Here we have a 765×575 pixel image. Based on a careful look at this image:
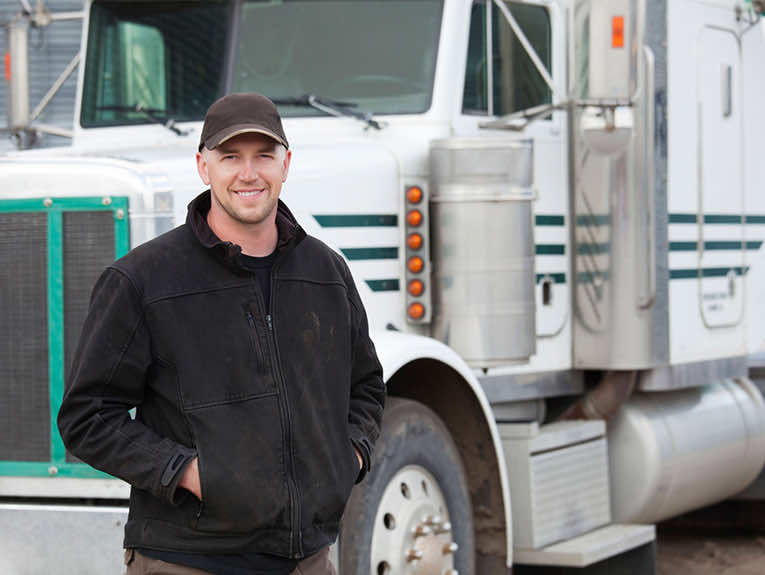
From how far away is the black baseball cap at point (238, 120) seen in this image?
10.1 ft

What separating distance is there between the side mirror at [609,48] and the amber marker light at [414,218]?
2.52 ft

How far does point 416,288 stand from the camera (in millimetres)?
5637

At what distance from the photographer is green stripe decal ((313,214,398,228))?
5336 mm

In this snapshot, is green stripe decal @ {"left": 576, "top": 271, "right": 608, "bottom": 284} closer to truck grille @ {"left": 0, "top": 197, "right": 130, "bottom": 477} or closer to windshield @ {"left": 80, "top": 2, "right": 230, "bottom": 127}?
windshield @ {"left": 80, "top": 2, "right": 230, "bottom": 127}

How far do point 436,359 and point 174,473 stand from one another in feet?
7.99

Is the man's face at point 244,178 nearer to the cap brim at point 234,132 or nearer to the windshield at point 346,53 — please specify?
the cap brim at point 234,132

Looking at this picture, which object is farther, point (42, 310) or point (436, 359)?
point (436, 359)

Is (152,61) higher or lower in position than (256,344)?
higher

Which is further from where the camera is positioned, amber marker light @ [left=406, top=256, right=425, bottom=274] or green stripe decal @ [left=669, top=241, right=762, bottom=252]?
green stripe decal @ [left=669, top=241, right=762, bottom=252]

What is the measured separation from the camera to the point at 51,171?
4863 millimetres

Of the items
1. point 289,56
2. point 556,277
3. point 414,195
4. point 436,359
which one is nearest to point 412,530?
point 436,359

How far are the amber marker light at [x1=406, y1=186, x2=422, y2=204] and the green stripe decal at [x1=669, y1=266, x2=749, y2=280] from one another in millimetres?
1595

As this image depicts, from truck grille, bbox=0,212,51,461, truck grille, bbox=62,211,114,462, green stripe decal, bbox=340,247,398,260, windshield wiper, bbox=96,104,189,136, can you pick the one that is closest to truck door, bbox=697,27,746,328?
green stripe decal, bbox=340,247,398,260

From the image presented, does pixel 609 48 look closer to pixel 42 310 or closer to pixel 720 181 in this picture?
pixel 720 181
